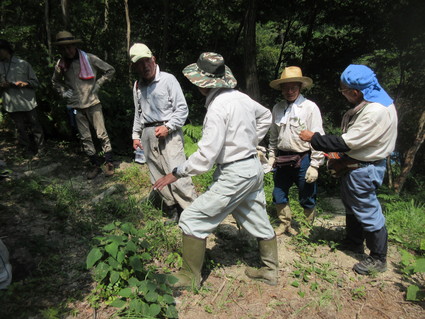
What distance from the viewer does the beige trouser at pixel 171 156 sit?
11.9 feet

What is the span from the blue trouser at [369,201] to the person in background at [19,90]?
208 inches

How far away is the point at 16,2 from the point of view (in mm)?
10609

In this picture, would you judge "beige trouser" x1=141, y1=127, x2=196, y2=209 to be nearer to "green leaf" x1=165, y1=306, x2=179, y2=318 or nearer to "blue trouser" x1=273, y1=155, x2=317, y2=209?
"blue trouser" x1=273, y1=155, x2=317, y2=209

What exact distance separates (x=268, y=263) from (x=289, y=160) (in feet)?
4.04

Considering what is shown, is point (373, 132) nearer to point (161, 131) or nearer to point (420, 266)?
point (420, 266)

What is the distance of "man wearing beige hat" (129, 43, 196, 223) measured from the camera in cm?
354

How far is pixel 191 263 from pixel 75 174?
3619 mm

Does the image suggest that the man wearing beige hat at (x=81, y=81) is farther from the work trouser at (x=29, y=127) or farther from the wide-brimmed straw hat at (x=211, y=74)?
the wide-brimmed straw hat at (x=211, y=74)

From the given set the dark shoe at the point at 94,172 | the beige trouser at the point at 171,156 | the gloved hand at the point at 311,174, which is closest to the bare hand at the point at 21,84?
the dark shoe at the point at 94,172

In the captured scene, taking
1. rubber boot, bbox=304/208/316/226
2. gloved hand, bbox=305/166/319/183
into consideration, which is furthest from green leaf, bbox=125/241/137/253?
rubber boot, bbox=304/208/316/226

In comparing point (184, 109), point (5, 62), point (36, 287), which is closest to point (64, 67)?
point (5, 62)

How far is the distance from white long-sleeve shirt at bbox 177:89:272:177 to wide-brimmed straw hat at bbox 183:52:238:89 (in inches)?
3.4

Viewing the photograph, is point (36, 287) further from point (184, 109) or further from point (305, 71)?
point (305, 71)

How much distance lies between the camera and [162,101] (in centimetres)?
356
